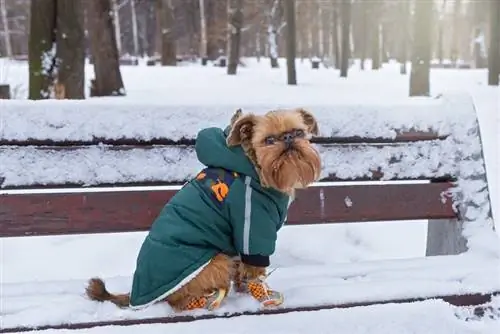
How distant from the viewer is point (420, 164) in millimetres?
2945

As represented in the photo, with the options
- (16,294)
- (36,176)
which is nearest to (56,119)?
(36,176)

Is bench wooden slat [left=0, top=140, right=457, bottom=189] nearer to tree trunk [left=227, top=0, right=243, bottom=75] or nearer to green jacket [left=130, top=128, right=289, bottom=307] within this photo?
green jacket [left=130, top=128, right=289, bottom=307]

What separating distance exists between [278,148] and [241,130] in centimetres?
17

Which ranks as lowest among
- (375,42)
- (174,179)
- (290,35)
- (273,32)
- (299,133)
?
(174,179)

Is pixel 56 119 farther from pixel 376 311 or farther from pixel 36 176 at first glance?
pixel 376 311

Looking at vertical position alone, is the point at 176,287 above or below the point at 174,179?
below

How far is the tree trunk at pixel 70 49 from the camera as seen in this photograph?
32.1ft

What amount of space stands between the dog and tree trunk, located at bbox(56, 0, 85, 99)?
831cm

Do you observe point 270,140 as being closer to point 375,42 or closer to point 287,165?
point 287,165

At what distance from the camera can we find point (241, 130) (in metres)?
2.26

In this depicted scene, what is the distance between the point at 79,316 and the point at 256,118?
0.97 meters

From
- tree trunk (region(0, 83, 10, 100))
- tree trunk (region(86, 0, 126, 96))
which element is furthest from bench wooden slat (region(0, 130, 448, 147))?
tree trunk (region(86, 0, 126, 96))

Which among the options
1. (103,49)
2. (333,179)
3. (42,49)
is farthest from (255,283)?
(103,49)

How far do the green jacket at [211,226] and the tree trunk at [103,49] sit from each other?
1231 cm
